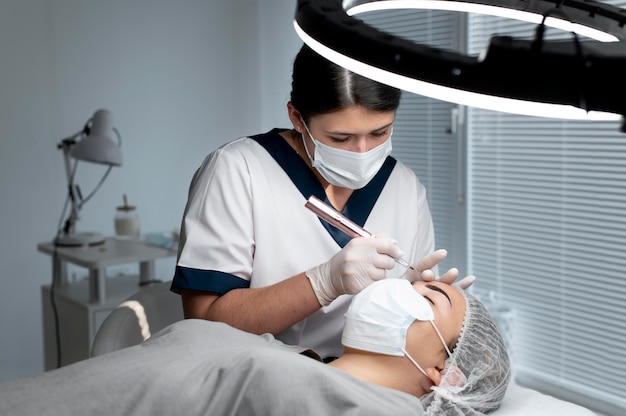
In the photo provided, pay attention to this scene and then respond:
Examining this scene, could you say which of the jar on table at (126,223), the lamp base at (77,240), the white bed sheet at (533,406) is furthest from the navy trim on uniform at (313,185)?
the jar on table at (126,223)

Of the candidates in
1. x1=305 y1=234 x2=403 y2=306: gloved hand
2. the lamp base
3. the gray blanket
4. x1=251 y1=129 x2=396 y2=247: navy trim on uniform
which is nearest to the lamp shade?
the lamp base

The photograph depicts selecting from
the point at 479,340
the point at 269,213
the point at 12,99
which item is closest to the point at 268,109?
the point at 12,99

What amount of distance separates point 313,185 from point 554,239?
154cm

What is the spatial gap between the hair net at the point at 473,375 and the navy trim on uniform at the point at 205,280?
1.47 feet

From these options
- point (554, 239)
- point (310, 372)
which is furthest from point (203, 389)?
point (554, 239)

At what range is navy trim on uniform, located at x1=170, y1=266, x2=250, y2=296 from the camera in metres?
1.42

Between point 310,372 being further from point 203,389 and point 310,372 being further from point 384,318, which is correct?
point 384,318

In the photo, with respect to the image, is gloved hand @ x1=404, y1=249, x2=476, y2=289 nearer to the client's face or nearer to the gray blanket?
the client's face

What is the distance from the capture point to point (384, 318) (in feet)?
4.39

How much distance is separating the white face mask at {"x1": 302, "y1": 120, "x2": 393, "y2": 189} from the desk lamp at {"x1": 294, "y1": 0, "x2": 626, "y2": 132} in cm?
82

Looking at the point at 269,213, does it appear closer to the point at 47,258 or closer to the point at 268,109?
the point at 47,258

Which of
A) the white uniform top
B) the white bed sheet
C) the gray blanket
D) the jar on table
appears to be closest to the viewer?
the gray blanket

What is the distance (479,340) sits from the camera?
4.42 feet

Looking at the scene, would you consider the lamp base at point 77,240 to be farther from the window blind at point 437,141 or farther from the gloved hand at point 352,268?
the gloved hand at point 352,268
